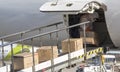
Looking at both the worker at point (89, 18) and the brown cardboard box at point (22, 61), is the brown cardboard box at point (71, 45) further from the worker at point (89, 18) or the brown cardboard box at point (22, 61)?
the brown cardboard box at point (22, 61)

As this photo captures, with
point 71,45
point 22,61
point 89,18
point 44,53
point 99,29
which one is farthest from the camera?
point 99,29

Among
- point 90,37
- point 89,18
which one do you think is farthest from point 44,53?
point 89,18

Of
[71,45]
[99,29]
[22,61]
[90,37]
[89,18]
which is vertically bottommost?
[22,61]

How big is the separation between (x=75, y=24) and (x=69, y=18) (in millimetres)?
295

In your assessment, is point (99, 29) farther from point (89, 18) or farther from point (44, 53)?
point (44, 53)

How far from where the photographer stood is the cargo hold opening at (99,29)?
13.7 m

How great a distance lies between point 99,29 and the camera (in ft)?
45.5

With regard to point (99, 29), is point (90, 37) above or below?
below

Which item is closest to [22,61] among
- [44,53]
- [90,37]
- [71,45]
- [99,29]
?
[44,53]

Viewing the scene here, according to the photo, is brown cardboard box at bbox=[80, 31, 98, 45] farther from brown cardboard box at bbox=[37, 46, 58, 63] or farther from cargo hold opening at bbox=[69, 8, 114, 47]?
brown cardboard box at bbox=[37, 46, 58, 63]

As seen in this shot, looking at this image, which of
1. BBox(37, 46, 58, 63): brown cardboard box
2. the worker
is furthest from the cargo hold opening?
BBox(37, 46, 58, 63): brown cardboard box

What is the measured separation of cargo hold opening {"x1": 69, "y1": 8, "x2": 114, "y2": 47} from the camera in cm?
1368

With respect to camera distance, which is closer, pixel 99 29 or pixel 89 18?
pixel 89 18

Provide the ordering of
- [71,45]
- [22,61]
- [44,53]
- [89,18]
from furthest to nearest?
[89,18], [71,45], [44,53], [22,61]
